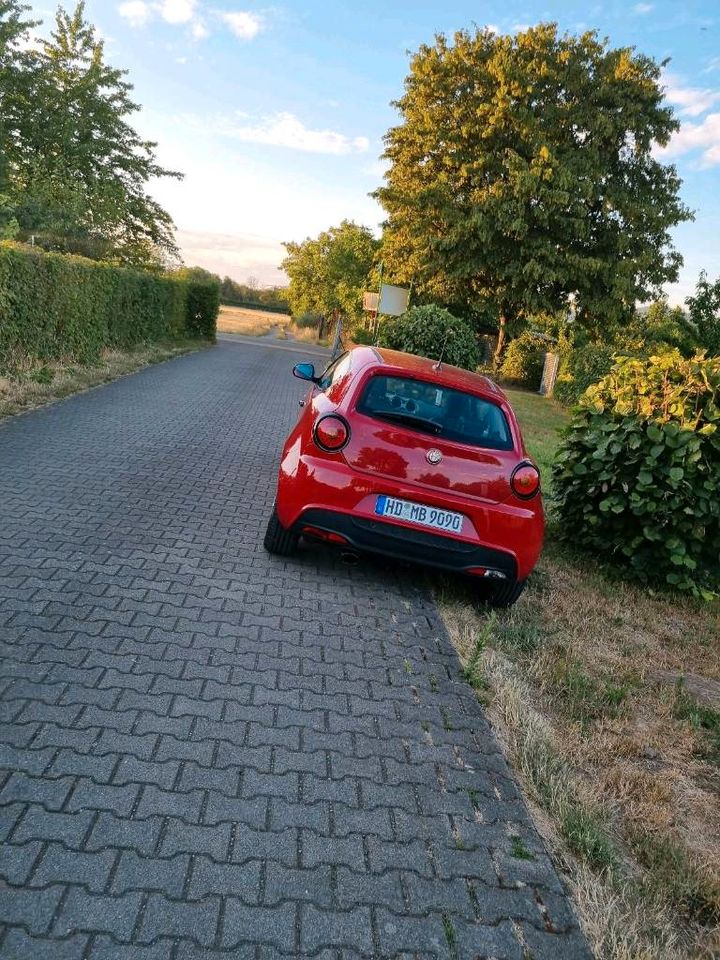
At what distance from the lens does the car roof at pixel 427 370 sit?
4941 millimetres

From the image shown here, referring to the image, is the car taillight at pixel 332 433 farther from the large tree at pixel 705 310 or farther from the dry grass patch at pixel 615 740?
the large tree at pixel 705 310

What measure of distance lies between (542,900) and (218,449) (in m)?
6.87

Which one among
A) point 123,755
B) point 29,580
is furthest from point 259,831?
point 29,580

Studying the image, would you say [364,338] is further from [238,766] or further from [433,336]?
[238,766]

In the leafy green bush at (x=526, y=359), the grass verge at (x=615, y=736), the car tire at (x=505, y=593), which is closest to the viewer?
the grass verge at (x=615, y=736)

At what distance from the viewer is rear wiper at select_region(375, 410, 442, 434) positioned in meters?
4.66

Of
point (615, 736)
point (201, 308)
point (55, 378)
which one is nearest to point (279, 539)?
point (615, 736)

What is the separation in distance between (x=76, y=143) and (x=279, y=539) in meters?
27.7

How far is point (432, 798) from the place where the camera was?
9.11 ft

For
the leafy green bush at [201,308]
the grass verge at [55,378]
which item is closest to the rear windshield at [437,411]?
the grass verge at [55,378]

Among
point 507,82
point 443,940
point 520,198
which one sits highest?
point 507,82

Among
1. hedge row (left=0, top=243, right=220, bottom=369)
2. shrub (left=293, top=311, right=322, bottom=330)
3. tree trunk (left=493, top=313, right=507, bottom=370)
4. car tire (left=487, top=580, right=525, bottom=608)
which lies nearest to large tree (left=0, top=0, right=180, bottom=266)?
hedge row (left=0, top=243, right=220, bottom=369)

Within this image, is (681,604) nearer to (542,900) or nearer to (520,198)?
(542,900)

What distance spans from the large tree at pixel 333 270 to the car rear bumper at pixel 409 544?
4950 centimetres
